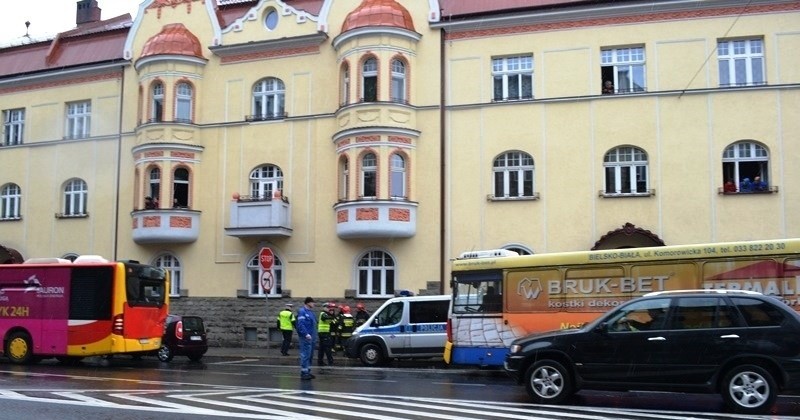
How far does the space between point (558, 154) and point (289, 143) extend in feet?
31.5

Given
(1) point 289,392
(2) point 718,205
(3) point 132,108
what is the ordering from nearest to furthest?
(1) point 289,392
(2) point 718,205
(3) point 132,108

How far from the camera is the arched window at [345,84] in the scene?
26516mm

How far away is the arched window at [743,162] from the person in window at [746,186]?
0.06 meters

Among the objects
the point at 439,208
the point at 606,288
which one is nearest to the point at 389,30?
the point at 439,208

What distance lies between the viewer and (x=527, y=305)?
15969mm

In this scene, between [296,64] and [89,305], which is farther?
[296,64]

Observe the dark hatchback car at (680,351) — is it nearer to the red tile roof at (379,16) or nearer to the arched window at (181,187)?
the red tile roof at (379,16)

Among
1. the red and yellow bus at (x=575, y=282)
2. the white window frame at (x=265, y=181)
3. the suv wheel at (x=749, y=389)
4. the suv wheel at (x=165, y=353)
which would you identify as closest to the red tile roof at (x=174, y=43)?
the white window frame at (x=265, y=181)

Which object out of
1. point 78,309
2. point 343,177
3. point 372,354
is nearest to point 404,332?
point 372,354

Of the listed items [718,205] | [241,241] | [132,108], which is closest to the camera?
[718,205]

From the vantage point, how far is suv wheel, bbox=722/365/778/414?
10.7m

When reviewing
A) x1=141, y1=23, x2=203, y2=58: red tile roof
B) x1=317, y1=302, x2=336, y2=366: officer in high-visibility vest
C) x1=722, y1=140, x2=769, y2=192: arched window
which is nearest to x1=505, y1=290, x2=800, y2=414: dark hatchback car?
x1=317, y1=302, x2=336, y2=366: officer in high-visibility vest

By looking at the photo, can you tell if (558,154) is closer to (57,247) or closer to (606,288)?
(606,288)

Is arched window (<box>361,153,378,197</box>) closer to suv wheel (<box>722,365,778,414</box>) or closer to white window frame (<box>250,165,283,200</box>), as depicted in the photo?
white window frame (<box>250,165,283,200</box>)
